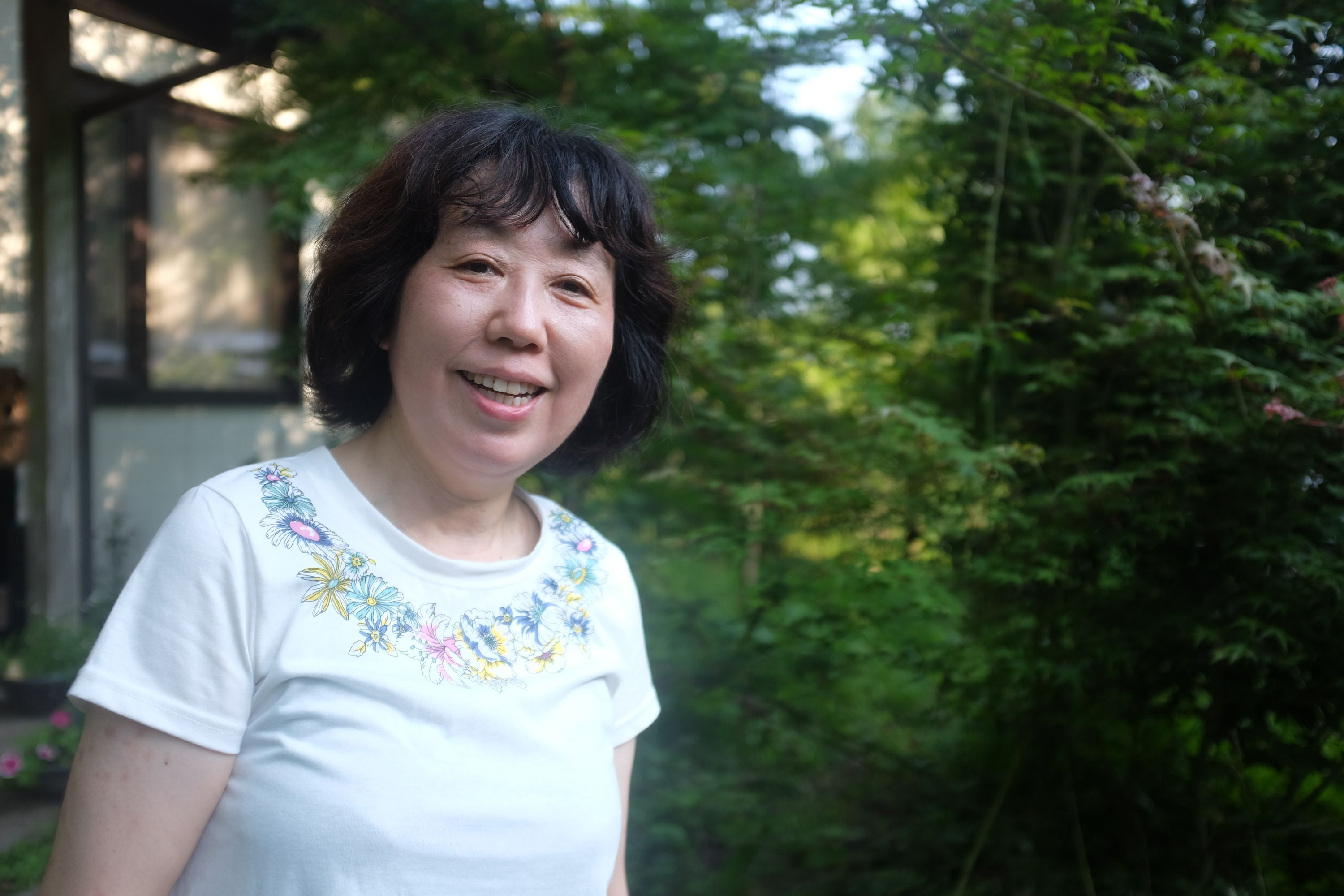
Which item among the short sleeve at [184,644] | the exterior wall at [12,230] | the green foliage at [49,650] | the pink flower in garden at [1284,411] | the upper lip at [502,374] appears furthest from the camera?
the exterior wall at [12,230]

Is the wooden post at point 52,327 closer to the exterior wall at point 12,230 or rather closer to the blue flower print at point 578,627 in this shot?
the exterior wall at point 12,230

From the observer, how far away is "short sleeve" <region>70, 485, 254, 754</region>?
1.11m

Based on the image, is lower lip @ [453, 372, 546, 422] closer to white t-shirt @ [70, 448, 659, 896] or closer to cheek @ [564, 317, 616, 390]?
cheek @ [564, 317, 616, 390]

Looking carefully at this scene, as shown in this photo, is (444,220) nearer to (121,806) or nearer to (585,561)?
(585,561)

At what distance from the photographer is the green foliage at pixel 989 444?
85.4 inches

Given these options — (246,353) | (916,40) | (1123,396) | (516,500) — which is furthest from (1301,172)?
(246,353)

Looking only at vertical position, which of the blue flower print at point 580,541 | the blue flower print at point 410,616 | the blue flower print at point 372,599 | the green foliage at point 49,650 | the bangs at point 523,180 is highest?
the bangs at point 523,180

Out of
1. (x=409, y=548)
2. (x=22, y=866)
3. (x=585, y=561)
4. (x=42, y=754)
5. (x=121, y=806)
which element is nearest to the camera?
(x=121, y=806)

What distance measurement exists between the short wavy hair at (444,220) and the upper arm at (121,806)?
0.64 meters

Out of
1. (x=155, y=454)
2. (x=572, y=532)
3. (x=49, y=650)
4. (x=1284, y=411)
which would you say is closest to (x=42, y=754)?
(x=49, y=650)

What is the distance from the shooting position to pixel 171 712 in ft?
3.68

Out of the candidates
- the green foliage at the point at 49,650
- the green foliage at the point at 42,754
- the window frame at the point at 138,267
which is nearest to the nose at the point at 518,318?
the green foliage at the point at 42,754

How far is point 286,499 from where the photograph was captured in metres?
1.31

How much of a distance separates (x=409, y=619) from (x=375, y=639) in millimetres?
58
